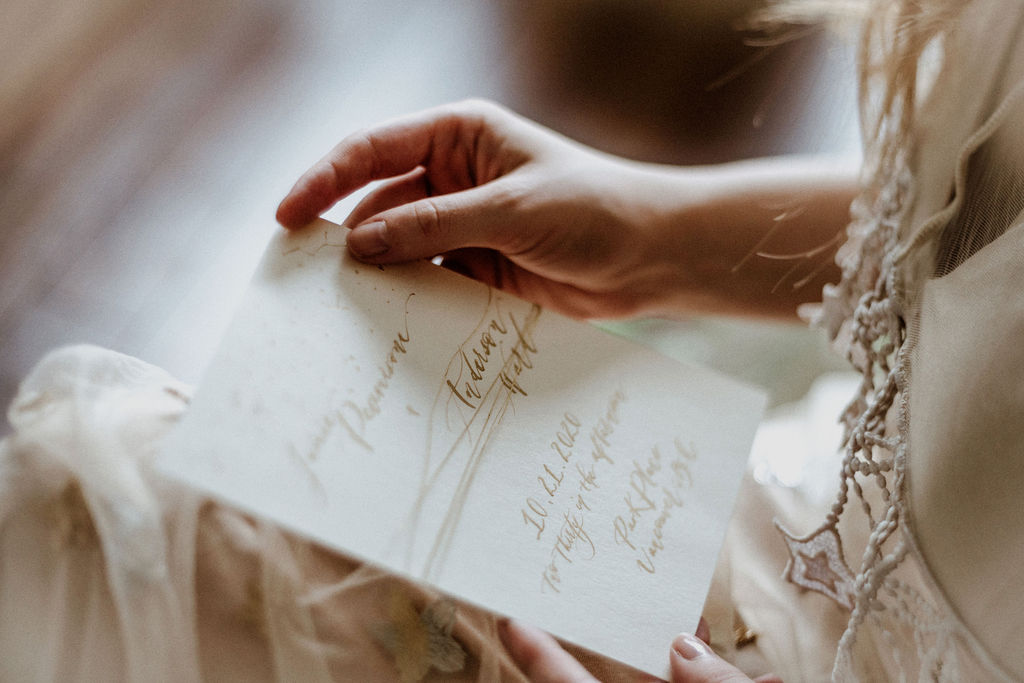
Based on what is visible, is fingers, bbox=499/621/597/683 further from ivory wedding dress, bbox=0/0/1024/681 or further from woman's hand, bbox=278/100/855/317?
woman's hand, bbox=278/100/855/317

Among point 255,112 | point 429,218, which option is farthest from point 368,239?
point 255,112

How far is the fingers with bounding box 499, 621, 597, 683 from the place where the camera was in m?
0.44

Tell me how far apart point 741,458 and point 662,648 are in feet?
0.52

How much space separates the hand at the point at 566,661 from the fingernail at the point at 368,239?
0.81 ft

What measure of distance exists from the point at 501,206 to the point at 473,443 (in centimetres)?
18

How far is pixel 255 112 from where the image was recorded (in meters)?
0.88

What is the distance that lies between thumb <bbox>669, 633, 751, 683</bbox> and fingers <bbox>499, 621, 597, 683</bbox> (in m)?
0.05

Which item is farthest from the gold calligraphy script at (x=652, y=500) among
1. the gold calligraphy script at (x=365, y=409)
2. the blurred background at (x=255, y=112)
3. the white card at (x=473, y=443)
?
the blurred background at (x=255, y=112)

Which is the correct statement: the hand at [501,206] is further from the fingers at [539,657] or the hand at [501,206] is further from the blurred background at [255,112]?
the fingers at [539,657]

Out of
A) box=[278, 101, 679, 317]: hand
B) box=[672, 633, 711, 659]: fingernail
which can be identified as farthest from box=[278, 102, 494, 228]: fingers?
box=[672, 633, 711, 659]: fingernail

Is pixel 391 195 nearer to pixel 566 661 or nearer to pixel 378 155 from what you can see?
pixel 378 155

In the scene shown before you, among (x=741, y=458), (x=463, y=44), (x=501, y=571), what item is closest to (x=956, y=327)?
(x=741, y=458)

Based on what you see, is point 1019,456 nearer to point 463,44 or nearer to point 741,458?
point 741,458

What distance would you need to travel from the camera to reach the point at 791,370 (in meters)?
0.90
